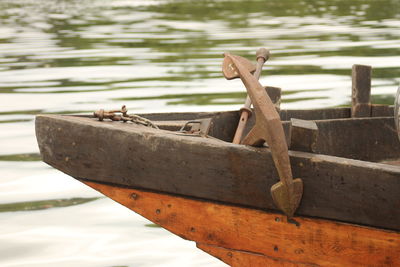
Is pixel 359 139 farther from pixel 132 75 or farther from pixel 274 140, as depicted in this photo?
pixel 132 75

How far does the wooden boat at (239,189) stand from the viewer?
15.7ft

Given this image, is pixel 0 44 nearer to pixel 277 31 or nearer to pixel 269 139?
pixel 277 31

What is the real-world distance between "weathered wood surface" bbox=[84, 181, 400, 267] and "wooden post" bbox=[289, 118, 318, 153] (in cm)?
38

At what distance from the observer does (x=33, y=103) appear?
13.0 m

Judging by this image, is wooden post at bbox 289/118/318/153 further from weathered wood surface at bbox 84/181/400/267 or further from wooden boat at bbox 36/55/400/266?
weathered wood surface at bbox 84/181/400/267

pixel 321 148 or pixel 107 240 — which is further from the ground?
pixel 321 148

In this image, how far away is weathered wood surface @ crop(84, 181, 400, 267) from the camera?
4898 mm

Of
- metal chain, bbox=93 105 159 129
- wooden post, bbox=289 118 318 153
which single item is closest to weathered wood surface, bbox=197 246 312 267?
wooden post, bbox=289 118 318 153

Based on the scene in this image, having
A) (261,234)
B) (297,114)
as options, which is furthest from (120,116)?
(297,114)

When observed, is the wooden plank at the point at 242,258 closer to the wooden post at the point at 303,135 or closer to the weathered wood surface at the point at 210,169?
the weathered wood surface at the point at 210,169

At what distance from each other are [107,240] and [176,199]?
6.48 ft

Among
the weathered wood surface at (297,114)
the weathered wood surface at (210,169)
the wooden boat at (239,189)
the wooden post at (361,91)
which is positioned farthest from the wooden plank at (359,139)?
the weathered wood surface at (210,169)

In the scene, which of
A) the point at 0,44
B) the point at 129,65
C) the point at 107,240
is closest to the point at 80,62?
the point at 129,65

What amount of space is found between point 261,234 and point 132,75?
11114 mm
